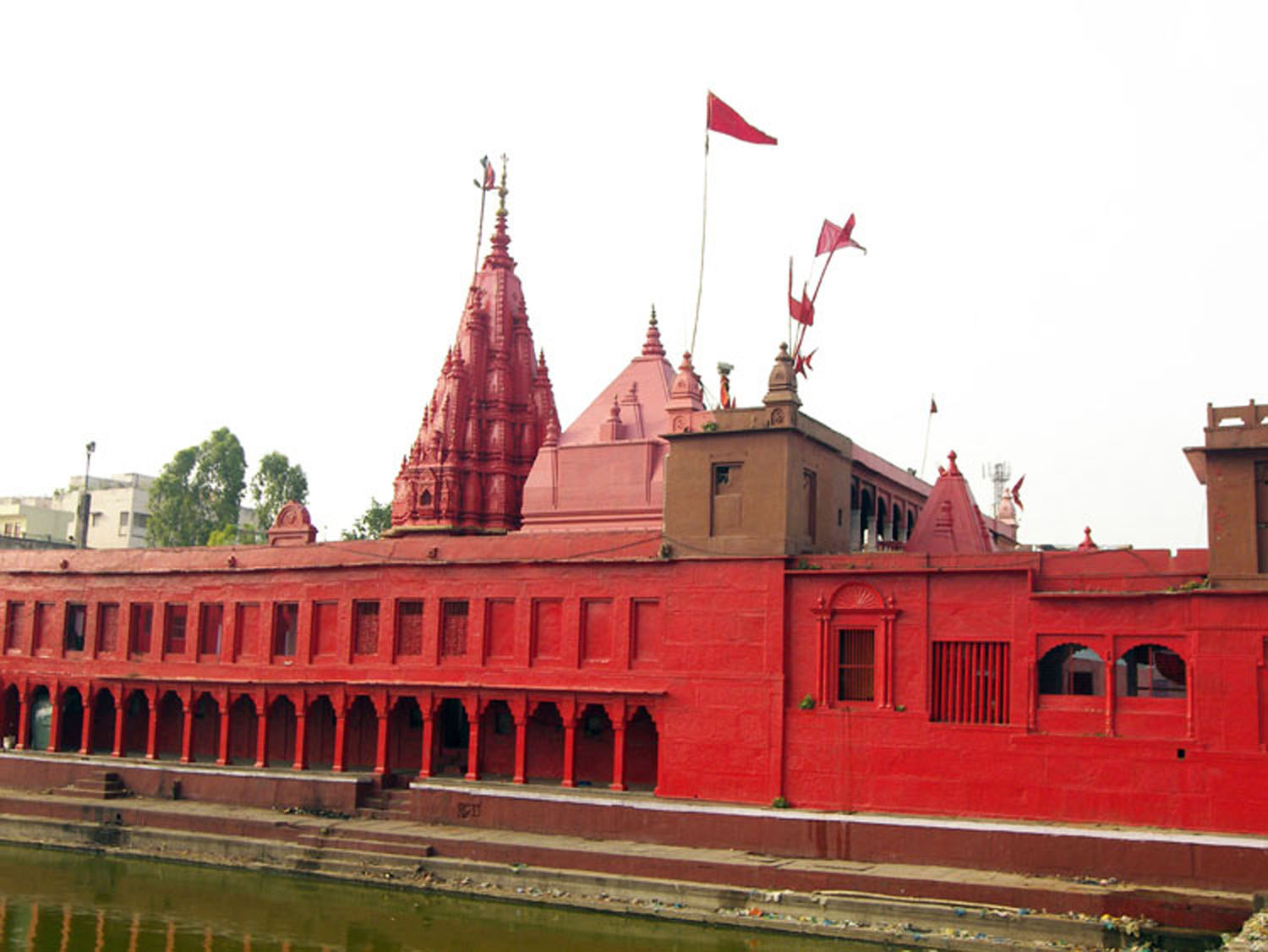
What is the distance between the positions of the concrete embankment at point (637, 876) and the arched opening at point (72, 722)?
456 cm

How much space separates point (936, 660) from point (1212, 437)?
6.11 meters

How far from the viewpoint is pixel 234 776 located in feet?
103

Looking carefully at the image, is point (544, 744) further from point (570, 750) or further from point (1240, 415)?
point (1240, 415)

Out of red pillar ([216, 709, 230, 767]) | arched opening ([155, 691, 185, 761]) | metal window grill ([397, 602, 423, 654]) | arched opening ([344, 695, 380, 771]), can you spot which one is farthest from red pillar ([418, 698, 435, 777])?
arched opening ([155, 691, 185, 761])

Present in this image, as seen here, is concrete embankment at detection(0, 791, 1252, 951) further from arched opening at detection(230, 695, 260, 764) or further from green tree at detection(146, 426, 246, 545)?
green tree at detection(146, 426, 246, 545)

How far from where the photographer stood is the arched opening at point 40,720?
3700 cm

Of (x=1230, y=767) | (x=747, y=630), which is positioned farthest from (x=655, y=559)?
(x=1230, y=767)

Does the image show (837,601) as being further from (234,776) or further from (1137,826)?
(234,776)

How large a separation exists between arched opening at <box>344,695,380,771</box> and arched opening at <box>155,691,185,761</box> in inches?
215

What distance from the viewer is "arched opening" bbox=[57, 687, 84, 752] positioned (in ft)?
121

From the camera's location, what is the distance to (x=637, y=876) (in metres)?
24.3

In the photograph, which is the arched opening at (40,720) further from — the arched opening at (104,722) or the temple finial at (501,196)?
the temple finial at (501,196)

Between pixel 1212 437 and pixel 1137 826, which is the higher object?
pixel 1212 437

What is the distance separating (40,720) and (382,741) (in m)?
13.0
